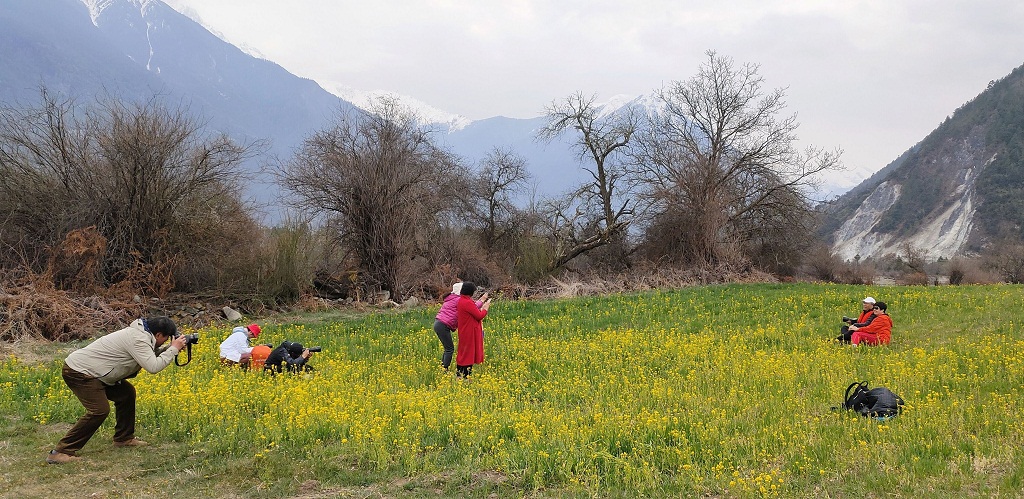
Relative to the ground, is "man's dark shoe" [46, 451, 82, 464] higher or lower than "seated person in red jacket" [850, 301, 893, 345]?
lower

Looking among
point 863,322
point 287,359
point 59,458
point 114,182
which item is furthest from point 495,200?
point 59,458

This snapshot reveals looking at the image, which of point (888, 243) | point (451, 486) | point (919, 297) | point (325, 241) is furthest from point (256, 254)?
point (888, 243)

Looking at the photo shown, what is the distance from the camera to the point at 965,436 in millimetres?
6574

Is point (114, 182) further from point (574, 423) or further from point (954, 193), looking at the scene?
A: point (954, 193)

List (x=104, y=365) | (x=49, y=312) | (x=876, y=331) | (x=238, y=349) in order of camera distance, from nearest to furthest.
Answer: (x=104, y=365), (x=238, y=349), (x=876, y=331), (x=49, y=312)

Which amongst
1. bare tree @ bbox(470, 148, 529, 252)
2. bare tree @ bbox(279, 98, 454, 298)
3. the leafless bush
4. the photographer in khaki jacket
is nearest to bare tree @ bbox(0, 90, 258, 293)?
the leafless bush

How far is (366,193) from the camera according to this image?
973 inches

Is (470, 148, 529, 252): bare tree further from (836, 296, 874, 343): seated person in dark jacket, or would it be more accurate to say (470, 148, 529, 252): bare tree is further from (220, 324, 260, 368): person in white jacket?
(220, 324, 260, 368): person in white jacket

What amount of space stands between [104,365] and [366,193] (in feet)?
59.4

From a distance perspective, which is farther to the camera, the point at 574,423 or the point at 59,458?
the point at 574,423

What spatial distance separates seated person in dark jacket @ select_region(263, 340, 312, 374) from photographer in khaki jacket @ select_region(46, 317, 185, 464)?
3448 mm

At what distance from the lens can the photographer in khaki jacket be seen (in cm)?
690

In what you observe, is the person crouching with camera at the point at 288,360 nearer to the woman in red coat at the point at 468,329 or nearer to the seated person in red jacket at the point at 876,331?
the woman in red coat at the point at 468,329

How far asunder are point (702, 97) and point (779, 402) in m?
37.4
